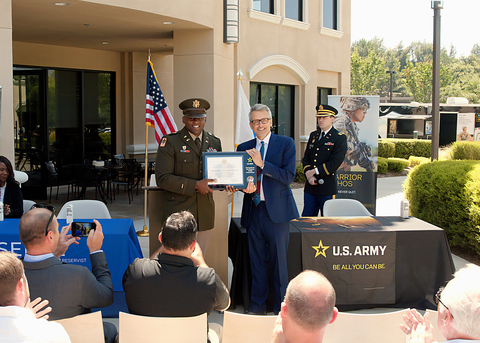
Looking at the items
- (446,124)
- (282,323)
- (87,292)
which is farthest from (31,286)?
(446,124)

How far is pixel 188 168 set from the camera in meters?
4.26

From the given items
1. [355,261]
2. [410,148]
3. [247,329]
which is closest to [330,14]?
[410,148]

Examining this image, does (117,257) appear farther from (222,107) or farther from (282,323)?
(222,107)

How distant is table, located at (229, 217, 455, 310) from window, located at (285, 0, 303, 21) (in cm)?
1050

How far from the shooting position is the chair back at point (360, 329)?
2.50 m

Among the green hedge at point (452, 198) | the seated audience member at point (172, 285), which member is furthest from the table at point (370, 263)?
the green hedge at point (452, 198)

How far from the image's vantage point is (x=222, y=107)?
9.38 meters

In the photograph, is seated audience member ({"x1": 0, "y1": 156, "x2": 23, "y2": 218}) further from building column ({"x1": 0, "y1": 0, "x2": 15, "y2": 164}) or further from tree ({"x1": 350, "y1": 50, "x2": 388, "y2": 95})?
tree ({"x1": 350, "y1": 50, "x2": 388, "y2": 95})

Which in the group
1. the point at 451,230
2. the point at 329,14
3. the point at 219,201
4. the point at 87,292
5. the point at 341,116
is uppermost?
the point at 329,14

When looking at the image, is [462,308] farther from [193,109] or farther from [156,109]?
[156,109]

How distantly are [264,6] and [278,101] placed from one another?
9.14 ft

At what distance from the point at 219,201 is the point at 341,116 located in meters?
5.22

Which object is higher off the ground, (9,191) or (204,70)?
(204,70)

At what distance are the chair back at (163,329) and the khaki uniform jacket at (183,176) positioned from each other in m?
1.81
